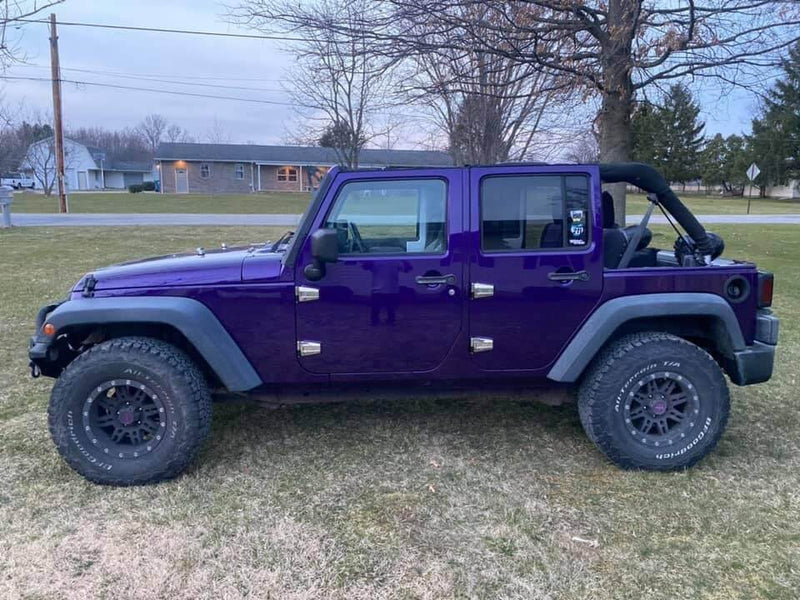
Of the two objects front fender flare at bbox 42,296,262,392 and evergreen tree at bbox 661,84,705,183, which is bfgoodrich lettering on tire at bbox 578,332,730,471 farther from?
evergreen tree at bbox 661,84,705,183

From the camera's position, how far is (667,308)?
3443 mm

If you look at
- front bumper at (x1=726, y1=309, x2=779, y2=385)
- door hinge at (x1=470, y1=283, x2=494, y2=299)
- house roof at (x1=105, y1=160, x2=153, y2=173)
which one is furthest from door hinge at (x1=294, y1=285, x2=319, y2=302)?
house roof at (x1=105, y1=160, x2=153, y2=173)

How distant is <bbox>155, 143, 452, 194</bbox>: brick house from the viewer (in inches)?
1992

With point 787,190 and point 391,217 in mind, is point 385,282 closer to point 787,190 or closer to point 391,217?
point 391,217

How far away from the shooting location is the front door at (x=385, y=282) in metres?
3.40

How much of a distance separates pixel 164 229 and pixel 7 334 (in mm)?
13003

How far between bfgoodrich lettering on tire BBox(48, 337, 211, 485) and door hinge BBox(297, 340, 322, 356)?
0.58 m

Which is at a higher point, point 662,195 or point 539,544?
point 662,195

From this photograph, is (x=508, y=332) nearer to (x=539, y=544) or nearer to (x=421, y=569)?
(x=539, y=544)

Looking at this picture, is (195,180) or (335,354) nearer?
(335,354)

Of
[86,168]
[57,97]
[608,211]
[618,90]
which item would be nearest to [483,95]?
[618,90]

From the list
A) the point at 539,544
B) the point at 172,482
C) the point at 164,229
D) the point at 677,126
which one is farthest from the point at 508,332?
the point at 677,126

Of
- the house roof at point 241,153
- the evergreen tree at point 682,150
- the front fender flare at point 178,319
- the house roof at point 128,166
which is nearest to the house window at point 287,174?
the house roof at point 241,153

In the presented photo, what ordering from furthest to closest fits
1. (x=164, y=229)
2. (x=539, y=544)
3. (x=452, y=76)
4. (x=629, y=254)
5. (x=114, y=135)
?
(x=114, y=135)
(x=164, y=229)
(x=452, y=76)
(x=629, y=254)
(x=539, y=544)
